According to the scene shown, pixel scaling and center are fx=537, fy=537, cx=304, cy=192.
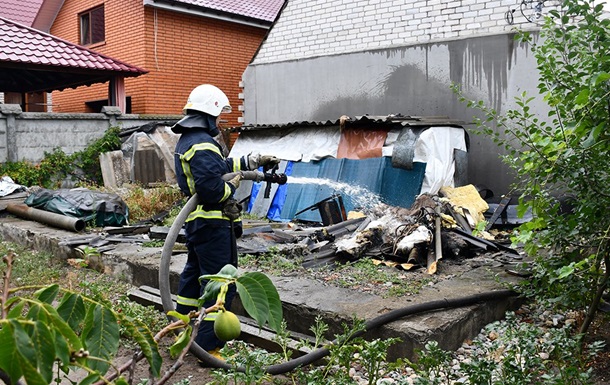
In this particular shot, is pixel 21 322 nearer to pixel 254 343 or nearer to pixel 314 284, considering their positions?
pixel 254 343

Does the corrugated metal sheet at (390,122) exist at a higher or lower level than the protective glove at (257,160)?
higher

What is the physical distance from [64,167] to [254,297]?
11.9 metres

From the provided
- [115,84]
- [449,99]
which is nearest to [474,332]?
[449,99]

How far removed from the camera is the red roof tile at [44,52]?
39.8ft

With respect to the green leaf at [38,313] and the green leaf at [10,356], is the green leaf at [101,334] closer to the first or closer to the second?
the green leaf at [38,313]

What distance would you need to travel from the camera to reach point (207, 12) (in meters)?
15.9

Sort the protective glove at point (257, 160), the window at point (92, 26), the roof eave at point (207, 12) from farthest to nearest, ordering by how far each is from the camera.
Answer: the window at point (92, 26)
the roof eave at point (207, 12)
the protective glove at point (257, 160)

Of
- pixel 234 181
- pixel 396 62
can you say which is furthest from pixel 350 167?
pixel 234 181

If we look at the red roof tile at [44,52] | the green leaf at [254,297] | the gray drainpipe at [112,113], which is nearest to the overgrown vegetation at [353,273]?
the green leaf at [254,297]

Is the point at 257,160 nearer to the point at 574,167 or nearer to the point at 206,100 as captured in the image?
the point at 206,100

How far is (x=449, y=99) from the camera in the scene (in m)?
10.3

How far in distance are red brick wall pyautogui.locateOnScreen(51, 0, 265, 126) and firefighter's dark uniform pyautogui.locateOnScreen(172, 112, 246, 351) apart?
1157 centimetres

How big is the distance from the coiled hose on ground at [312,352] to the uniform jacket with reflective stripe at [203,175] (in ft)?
0.46

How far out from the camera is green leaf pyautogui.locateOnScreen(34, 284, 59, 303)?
107 centimetres
